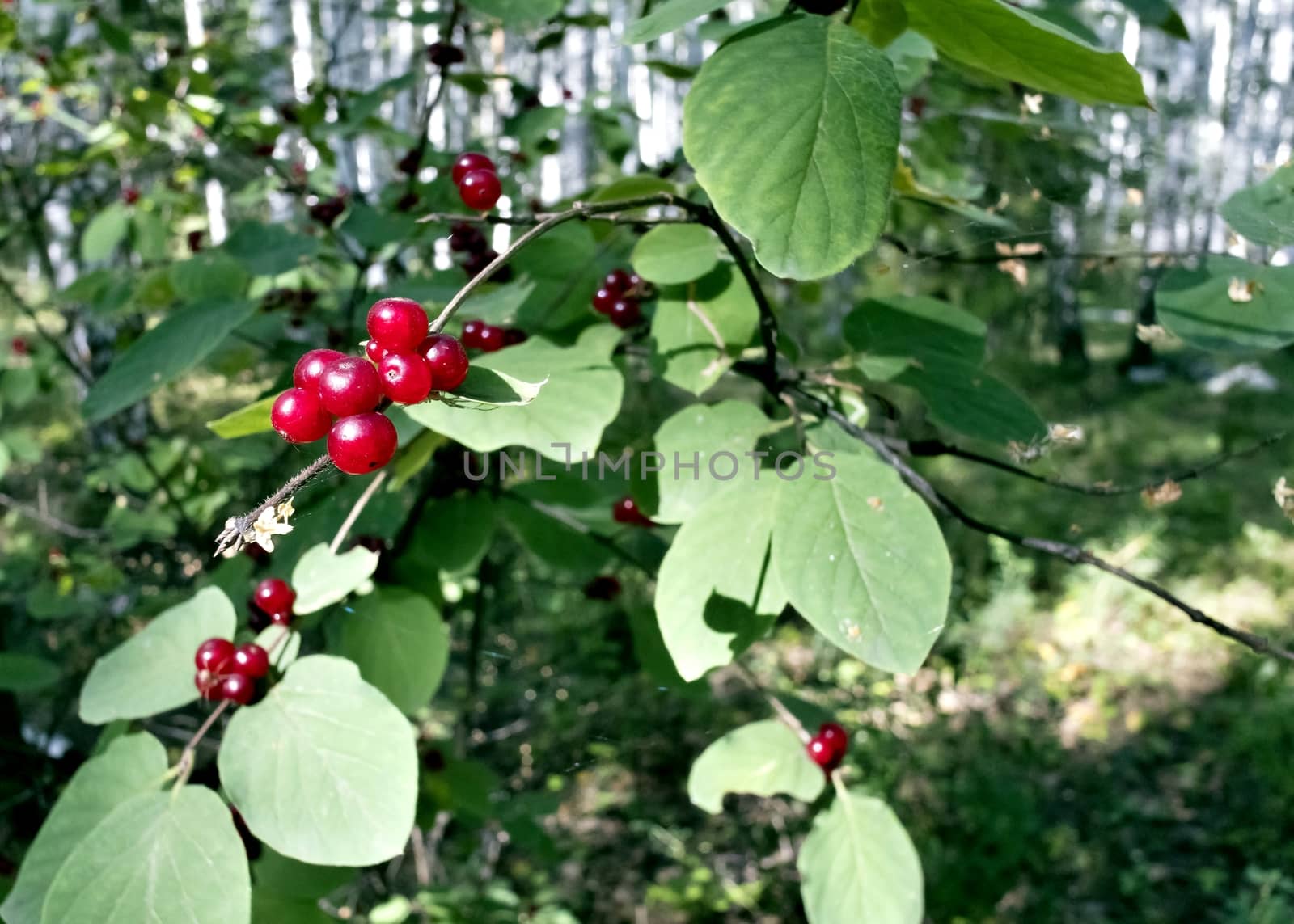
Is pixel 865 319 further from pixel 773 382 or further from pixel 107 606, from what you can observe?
pixel 107 606

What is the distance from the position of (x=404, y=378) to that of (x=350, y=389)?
4 centimetres

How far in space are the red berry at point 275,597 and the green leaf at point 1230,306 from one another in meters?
1.35

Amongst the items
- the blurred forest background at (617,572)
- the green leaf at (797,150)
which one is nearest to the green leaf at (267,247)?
the blurred forest background at (617,572)

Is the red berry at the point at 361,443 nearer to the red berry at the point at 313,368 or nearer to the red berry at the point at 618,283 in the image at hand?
the red berry at the point at 313,368

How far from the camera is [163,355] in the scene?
1392 mm

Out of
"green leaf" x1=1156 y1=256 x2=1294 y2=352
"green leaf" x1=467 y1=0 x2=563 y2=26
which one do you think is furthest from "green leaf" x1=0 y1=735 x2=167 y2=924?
"green leaf" x1=1156 y1=256 x2=1294 y2=352

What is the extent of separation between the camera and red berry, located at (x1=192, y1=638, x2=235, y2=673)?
1.24 metres

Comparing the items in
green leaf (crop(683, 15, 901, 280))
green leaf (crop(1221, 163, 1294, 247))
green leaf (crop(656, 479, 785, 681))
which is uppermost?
green leaf (crop(683, 15, 901, 280))

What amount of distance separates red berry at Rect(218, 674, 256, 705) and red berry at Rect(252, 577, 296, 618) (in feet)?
0.44

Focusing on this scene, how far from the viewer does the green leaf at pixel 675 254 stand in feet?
3.94

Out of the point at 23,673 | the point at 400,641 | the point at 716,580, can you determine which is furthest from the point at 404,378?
the point at 23,673

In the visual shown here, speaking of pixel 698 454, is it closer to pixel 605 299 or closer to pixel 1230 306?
pixel 605 299

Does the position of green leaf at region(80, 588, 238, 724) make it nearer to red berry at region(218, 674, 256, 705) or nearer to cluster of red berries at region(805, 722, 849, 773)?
red berry at region(218, 674, 256, 705)

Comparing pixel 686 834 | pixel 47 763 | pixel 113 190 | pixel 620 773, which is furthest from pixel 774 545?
pixel 113 190
